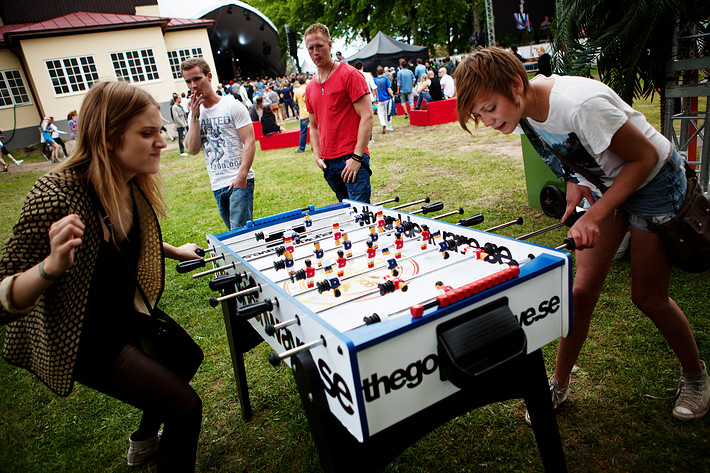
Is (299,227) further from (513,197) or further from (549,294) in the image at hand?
(513,197)

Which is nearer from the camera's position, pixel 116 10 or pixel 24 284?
pixel 24 284

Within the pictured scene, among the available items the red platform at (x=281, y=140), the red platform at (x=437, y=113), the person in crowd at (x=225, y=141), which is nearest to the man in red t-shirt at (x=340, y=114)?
the person in crowd at (x=225, y=141)

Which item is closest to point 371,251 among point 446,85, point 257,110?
point 446,85

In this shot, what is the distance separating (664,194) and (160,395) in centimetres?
220

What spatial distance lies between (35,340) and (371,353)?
50.2 inches

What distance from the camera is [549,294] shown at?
5.19 feet

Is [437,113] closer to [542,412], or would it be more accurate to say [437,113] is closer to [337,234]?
[337,234]

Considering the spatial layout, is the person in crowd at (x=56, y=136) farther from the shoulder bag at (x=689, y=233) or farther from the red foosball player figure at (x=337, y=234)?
the shoulder bag at (x=689, y=233)

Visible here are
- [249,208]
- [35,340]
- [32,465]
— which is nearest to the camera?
[35,340]

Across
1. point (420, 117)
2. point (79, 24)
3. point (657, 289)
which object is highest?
point (79, 24)

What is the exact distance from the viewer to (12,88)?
747 inches

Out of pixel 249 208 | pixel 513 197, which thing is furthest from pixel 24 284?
pixel 513 197

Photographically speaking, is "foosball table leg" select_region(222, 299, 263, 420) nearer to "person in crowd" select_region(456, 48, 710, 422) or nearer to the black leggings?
the black leggings

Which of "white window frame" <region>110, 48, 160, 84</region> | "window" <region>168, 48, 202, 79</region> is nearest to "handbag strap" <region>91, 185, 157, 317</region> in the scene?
"white window frame" <region>110, 48, 160, 84</region>
